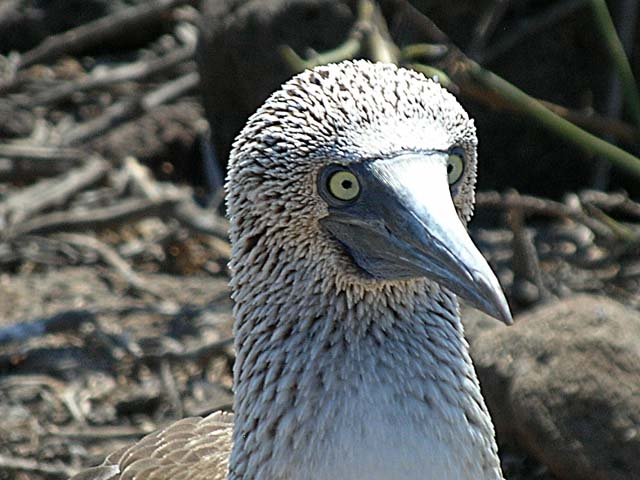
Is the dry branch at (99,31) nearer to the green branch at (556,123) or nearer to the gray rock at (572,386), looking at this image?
the green branch at (556,123)

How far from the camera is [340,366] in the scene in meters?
2.94

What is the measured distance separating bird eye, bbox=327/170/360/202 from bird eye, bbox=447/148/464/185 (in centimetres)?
25

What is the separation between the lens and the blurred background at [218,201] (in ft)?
14.5

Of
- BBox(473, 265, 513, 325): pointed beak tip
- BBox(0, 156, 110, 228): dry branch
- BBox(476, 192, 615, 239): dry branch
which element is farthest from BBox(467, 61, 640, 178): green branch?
BBox(0, 156, 110, 228): dry branch

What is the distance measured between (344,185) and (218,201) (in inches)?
173

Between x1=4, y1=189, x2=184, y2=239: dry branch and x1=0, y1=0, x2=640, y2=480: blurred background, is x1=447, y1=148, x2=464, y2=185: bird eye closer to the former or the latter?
x1=0, y1=0, x2=640, y2=480: blurred background

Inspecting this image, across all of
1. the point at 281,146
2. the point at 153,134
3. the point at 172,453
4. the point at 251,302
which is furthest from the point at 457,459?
the point at 153,134

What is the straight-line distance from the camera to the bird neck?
9.50 feet

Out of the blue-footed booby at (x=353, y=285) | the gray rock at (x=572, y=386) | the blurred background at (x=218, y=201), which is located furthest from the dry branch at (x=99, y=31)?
the blue-footed booby at (x=353, y=285)

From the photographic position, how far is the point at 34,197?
7082 mm

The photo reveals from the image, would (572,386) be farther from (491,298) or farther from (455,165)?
(491,298)

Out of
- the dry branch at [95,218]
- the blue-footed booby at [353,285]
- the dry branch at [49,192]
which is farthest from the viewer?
the dry branch at [49,192]

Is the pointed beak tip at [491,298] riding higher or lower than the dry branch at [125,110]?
lower

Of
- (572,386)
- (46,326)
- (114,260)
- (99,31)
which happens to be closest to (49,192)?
(114,260)
